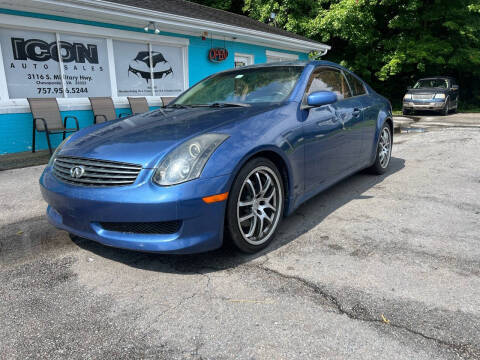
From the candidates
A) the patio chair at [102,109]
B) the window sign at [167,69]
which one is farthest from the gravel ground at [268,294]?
the window sign at [167,69]

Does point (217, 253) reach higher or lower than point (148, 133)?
lower

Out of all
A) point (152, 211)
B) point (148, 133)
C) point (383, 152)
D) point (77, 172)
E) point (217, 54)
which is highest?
point (217, 54)

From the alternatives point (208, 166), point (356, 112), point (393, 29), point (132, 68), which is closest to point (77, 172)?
point (208, 166)

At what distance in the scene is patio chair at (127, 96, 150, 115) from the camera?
26.7 ft

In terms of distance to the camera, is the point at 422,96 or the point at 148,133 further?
the point at 422,96

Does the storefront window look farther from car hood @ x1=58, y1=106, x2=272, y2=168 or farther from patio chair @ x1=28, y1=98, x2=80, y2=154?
car hood @ x1=58, y1=106, x2=272, y2=168

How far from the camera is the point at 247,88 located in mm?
3465

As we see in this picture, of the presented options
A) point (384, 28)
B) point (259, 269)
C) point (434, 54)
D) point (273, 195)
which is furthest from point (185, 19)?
point (384, 28)

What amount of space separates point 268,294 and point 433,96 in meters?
16.0

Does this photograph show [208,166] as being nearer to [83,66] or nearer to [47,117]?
[47,117]

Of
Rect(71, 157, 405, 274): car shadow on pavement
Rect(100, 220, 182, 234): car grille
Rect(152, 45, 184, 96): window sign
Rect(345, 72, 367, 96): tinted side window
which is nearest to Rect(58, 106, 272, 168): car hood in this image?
Rect(100, 220, 182, 234): car grille

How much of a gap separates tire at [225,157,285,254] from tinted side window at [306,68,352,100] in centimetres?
104

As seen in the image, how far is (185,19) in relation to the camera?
328 inches

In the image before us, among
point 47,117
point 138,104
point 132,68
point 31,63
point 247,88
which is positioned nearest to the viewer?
point 247,88
